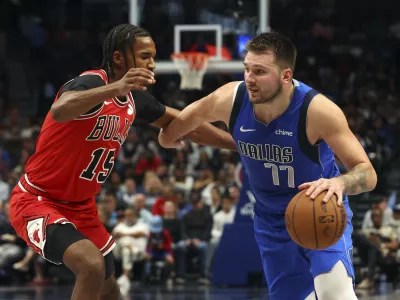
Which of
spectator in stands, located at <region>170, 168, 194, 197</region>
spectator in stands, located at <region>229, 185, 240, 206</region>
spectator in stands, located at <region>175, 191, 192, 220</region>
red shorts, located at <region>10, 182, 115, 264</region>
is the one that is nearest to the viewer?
red shorts, located at <region>10, 182, 115, 264</region>

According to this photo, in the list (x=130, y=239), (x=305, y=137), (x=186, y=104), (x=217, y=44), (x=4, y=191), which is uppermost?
(x=305, y=137)

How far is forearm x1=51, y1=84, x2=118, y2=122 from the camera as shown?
194 inches

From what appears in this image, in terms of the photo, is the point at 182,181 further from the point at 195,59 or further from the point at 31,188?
the point at 31,188

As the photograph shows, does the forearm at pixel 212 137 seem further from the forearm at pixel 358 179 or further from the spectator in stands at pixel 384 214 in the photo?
the spectator in stands at pixel 384 214

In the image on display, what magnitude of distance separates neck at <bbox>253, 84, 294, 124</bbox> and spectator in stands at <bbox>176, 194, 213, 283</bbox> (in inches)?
305

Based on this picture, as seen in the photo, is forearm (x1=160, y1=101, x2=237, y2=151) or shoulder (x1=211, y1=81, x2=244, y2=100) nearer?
shoulder (x1=211, y1=81, x2=244, y2=100)

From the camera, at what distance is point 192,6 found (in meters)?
16.5

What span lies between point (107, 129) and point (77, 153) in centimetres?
25

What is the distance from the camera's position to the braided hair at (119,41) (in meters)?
5.46

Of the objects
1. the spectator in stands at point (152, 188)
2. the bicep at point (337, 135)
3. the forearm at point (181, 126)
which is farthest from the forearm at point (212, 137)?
the spectator in stands at point (152, 188)

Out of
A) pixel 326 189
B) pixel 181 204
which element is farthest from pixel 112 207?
pixel 326 189

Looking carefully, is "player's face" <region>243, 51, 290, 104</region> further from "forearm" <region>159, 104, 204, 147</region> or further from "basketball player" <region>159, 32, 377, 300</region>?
"forearm" <region>159, 104, 204, 147</region>

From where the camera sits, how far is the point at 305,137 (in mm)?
4910

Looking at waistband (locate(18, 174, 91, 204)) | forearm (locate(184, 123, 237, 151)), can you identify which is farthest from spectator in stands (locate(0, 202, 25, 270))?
waistband (locate(18, 174, 91, 204))
